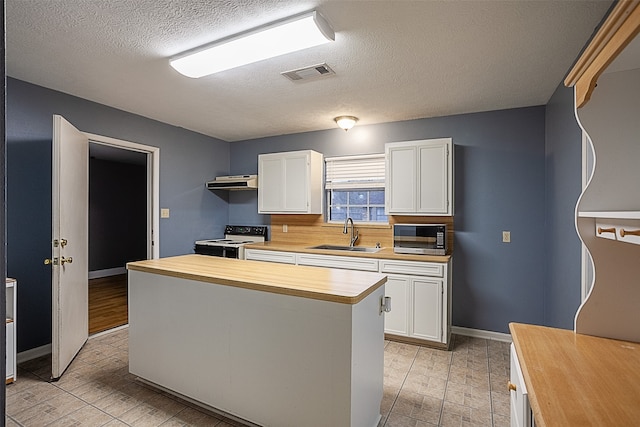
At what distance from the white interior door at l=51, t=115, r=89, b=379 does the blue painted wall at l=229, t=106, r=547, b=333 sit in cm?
339

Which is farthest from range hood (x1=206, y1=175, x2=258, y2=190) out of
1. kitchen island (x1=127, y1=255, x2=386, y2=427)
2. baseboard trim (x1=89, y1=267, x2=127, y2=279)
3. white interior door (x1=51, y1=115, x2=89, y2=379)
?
baseboard trim (x1=89, y1=267, x2=127, y2=279)

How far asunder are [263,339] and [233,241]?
3.07m

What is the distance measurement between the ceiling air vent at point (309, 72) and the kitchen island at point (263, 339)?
150 centimetres

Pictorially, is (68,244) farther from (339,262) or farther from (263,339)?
(339,262)

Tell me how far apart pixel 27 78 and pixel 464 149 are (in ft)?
13.6

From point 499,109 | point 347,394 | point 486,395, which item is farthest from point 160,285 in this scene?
point 499,109

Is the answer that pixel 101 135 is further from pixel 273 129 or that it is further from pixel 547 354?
pixel 547 354

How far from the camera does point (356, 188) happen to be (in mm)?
4188

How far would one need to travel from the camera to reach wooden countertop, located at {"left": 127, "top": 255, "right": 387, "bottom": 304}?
5.60 ft

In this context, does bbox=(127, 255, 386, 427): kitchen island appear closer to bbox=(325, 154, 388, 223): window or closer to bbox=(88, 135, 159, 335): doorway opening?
bbox=(325, 154, 388, 223): window

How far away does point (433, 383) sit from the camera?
2533mm

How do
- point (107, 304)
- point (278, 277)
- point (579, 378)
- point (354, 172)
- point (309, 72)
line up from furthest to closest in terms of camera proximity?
1. point (107, 304)
2. point (354, 172)
3. point (309, 72)
4. point (278, 277)
5. point (579, 378)

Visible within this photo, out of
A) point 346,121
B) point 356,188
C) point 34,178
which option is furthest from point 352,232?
point 34,178

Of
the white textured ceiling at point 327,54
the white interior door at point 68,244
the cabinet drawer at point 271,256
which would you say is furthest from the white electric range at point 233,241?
the white textured ceiling at point 327,54
